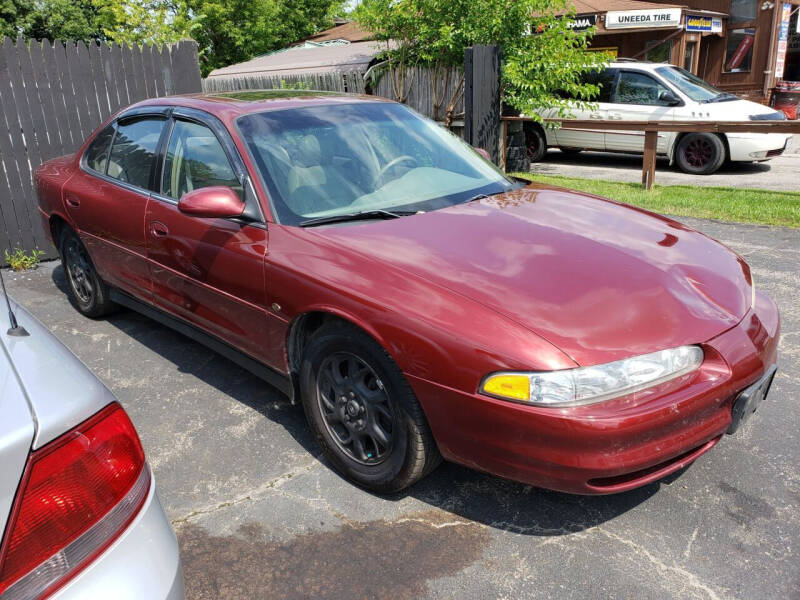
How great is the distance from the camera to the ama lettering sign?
57.1ft

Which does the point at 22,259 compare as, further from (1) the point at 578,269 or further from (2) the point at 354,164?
(1) the point at 578,269

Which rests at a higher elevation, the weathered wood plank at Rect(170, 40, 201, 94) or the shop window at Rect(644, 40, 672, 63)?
the weathered wood plank at Rect(170, 40, 201, 94)

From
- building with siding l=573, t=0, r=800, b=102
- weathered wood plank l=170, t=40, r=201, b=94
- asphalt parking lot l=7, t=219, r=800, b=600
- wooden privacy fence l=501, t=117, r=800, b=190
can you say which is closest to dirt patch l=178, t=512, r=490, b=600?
asphalt parking lot l=7, t=219, r=800, b=600

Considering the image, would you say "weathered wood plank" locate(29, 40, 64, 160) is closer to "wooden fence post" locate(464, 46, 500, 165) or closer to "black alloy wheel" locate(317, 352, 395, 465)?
"black alloy wheel" locate(317, 352, 395, 465)

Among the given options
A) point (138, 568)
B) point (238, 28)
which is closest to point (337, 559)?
point (138, 568)

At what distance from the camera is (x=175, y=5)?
2077 cm

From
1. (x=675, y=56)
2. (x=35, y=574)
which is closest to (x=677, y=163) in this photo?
(x=675, y=56)

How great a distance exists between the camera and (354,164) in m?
3.47

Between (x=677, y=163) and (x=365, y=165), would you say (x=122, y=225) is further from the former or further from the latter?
(x=677, y=163)

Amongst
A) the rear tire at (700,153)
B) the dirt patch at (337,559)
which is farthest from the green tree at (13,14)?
the dirt patch at (337,559)

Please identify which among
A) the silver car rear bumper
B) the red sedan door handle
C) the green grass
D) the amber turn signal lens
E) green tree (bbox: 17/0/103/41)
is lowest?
the green grass

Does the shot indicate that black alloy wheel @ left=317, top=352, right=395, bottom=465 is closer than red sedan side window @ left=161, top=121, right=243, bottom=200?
Yes

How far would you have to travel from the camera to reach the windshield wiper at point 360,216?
121 inches

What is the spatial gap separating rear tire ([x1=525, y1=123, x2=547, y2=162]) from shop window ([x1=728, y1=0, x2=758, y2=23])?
1194 cm
